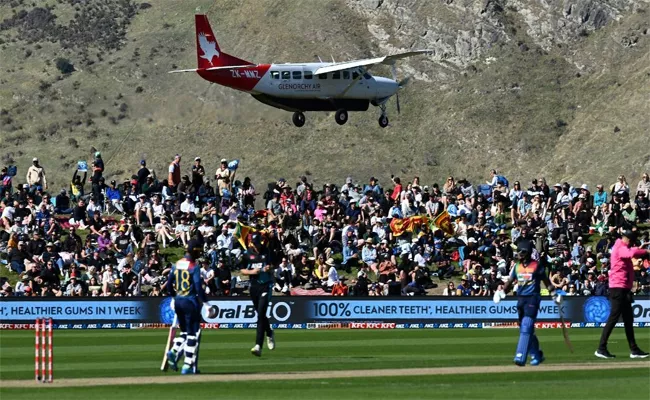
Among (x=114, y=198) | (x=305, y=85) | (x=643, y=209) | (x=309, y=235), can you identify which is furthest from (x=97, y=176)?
(x=643, y=209)

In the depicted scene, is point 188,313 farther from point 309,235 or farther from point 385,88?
point 385,88

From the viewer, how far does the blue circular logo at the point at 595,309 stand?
34031 millimetres

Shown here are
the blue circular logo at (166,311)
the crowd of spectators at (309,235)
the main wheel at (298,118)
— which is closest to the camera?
the blue circular logo at (166,311)

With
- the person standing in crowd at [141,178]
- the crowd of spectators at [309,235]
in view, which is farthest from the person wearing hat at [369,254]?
the person standing in crowd at [141,178]

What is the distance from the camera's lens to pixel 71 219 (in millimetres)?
42719

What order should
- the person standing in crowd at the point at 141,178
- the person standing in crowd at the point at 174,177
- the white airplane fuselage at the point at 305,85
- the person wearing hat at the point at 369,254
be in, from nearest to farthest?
1. the person wearing hat at the point at 369,254
2. the person standing in crowd at the point at 174,177
3. the person standing in crowd at the point at 141,178
4. the white airplane fuselage at the point at 305,85

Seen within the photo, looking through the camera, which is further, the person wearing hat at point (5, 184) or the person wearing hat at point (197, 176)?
the person wearing hat at point (197, 176)

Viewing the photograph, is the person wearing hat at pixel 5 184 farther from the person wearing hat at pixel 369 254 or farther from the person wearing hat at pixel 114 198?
the person wearing hat at pixel 369 254

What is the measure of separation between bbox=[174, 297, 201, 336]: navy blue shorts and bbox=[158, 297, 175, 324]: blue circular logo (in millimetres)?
13232

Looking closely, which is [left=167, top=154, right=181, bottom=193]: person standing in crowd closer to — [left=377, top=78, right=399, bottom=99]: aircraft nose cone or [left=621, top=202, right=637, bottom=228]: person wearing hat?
[left=377, top=78, right=399, bottom=99]: aircraft nose cone

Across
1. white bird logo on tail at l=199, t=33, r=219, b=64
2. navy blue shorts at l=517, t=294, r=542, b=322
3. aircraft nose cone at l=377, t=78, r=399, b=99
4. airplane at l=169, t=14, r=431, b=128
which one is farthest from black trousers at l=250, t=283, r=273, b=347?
aircraft nose cone at l=377, t=78, r=399, b=99

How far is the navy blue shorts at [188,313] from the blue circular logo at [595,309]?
16.4m

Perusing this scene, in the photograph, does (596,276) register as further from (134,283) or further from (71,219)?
(71,219)

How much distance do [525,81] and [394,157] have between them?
35.9 feet
